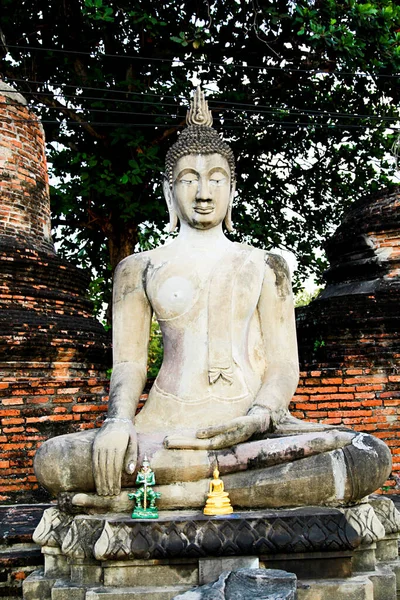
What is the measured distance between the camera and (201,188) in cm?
394

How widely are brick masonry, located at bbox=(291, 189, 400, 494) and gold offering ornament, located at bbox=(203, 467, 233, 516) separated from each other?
3454 mm

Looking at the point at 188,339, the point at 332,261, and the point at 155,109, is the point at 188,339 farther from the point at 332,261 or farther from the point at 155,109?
the point at 155,109

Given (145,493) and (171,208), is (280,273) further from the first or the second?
(145,493)

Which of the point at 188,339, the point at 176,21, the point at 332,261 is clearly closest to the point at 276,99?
the point at 176,21

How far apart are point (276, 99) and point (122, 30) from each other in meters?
2.65

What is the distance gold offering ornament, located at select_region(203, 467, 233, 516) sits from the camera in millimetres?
2994

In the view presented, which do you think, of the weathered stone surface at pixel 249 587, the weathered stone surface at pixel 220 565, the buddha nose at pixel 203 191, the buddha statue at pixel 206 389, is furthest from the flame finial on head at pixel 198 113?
the weathered stone surface at pixel 249 587

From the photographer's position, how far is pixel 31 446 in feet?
19.2

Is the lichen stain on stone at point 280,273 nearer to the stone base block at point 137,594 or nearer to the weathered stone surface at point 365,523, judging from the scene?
the weathered stone surface at point 365,523

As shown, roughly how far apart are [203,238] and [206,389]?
89cm

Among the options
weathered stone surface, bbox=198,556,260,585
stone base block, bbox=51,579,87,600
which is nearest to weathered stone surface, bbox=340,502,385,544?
weathered stone surface, bbox=198,556,260,585

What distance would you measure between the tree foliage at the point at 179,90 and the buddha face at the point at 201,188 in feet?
18.3

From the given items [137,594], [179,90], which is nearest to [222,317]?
[137,594]

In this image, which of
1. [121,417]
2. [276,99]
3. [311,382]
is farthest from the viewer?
[276,99]
